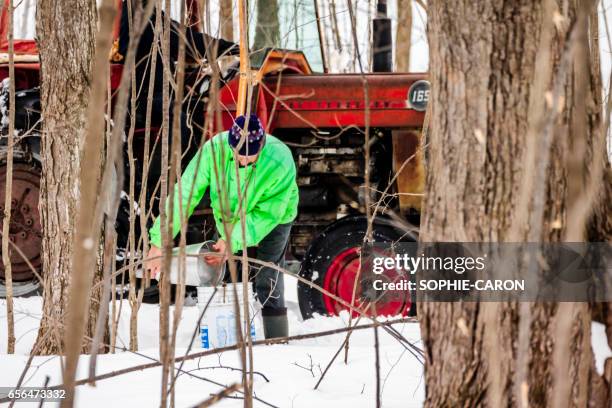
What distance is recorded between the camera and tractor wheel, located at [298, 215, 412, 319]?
475cm

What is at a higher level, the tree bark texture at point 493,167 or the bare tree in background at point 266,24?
the bare tree in background at point 266,24

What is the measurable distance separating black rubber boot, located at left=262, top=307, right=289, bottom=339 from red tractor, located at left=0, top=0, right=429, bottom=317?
456 mm

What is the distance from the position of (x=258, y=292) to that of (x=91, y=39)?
1.68 metres

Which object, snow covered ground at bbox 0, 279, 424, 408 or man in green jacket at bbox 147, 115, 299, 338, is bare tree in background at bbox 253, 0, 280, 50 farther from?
snow covered ground at bbox 0, 279, 424, 408

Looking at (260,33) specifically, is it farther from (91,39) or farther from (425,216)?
(425,216)

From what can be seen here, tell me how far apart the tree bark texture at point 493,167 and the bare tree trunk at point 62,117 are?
2393mm

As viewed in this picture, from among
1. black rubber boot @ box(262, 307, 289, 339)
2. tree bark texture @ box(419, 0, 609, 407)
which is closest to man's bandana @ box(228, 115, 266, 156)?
black rubber boot @ box(262, 307, 289, 339)

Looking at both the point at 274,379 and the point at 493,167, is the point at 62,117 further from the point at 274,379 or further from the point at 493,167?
the point at 493,167

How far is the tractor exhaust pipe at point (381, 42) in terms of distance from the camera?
17.7 feet

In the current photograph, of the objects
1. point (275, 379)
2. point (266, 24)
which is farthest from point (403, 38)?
point (275, 379)

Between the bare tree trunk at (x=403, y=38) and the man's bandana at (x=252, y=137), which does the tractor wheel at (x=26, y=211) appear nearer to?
the man's bandana at (x=252, y=137)

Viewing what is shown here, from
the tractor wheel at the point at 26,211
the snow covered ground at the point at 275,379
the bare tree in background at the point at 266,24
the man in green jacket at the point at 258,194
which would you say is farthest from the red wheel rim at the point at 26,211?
Answer: the snow covered ground at the point at 275,379

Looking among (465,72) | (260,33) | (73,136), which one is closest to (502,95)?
(465,72)

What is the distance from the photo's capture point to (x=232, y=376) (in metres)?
2.87
